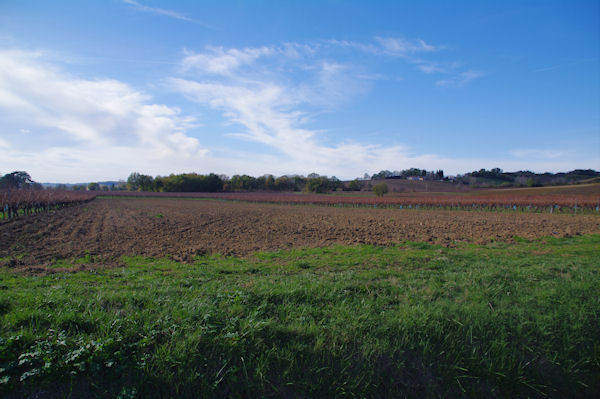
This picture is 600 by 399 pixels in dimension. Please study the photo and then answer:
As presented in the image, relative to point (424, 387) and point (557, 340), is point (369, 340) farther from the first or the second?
point (557, 340)

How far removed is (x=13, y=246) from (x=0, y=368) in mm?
13942

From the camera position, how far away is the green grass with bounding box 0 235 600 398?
330cm

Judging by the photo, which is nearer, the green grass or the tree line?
the green grass

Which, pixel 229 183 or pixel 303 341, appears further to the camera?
pixel 229 183

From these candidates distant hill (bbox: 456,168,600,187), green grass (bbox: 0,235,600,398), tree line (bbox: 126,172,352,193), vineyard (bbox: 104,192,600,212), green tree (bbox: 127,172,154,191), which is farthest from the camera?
green tree (bbox: 127,172,154,191)

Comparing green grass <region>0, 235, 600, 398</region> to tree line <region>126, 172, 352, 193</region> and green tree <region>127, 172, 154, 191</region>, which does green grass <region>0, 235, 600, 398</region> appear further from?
green tree <region>127, 172, 154, 191</region>

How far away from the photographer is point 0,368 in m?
3.10

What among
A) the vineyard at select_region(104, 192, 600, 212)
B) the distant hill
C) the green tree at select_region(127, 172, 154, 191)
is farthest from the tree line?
the distant hill

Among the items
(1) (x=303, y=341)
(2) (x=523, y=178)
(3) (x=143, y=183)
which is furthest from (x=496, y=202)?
(3) (x=143, y=183)

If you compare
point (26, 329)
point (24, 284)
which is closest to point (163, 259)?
point (24, 284)

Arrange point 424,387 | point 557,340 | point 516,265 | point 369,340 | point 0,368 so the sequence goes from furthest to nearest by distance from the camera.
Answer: point 516,265 → point 557,340 → point 369,340 → point 424,387 → point 0,368

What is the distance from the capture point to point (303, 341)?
13.0ft

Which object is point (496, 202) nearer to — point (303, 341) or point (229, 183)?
point (303, 341)

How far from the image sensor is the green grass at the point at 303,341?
3.30 meters
